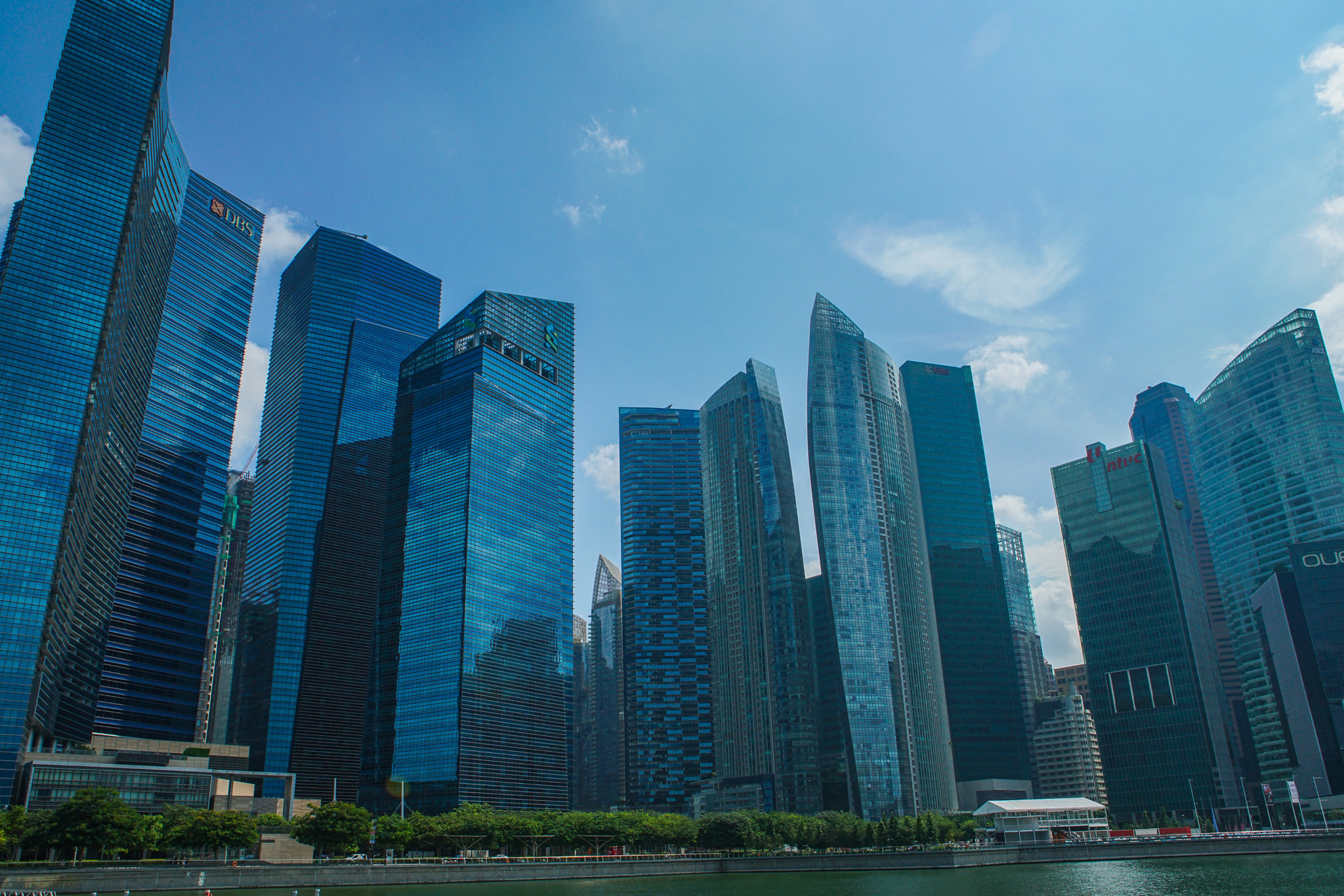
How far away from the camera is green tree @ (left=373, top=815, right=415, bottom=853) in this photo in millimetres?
150125

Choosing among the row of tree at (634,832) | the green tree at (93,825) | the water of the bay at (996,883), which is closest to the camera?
the water of the bay at (996,883)

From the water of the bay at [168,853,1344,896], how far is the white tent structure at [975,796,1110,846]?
29.7 metres

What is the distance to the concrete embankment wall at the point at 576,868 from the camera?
104 metres

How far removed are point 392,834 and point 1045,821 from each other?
120862 millimetres

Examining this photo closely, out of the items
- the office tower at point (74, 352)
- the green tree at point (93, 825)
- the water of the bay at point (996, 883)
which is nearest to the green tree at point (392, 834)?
the water of the bay at point (996, 883)

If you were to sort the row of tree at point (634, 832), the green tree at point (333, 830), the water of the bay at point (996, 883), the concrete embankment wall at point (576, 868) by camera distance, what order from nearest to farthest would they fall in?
1. the water of the bay at point (996, 883)
2. the concrete embankment wall at point (576, 868)
3. the green tree at point (333, 830)
4. the row of tree at point (634, 832)

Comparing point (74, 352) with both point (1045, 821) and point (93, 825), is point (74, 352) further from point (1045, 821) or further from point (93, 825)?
point (1045, 821)

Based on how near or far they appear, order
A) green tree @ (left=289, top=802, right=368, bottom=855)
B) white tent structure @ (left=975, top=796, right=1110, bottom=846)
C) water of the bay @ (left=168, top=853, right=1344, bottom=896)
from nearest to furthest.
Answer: water of the bay @ (left=168, top=853, right=1344, bottom=896) → green tree @ (left=289, top=802, right=368, bottom=855) → white tent structure @ (left=975, top=796, right=1110, bottom=846)

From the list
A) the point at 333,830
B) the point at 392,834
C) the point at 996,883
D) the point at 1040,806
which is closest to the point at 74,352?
the point at 333,830

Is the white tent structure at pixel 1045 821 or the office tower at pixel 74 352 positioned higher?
the office tower at pixel 74 352

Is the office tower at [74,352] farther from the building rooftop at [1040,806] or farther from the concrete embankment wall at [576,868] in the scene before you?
the building rooftop at [1040,806]

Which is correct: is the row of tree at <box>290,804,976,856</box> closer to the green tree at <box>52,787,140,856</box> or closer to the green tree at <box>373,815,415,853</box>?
the green tree at <box>373,815,415,853</box>

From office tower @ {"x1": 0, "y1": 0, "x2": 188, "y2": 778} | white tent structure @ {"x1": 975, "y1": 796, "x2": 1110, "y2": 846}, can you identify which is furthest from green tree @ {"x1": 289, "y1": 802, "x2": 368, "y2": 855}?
white tent structure @ {"x1": 975, "y1": 796, "x2": 1110, "y2": 846}

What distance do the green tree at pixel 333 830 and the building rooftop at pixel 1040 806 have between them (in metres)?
120
